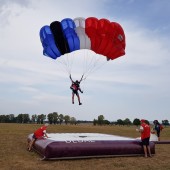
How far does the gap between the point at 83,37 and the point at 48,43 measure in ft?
7.02

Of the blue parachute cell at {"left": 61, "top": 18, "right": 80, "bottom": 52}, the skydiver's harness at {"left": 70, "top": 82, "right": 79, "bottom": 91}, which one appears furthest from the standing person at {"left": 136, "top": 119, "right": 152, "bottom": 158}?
the blue parachute cell at {"left": 61, "top": 18, "right": 80, "bottom": 52}

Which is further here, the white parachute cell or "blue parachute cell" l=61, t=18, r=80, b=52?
the white parachute cell

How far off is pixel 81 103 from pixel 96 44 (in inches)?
144

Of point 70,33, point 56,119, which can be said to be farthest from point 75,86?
point 56,119

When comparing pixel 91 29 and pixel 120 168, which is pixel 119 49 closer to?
pixel 91 29

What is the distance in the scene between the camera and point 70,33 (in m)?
17.5

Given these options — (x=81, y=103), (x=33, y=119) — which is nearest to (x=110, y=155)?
(x=81, y=103)

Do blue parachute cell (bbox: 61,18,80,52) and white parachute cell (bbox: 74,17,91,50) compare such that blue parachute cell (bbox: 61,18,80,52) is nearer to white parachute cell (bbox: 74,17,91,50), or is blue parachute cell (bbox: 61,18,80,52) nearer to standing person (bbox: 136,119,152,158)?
white parachute cell (bbox: 74,17,91,50)

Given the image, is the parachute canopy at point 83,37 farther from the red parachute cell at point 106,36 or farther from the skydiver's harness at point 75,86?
the skydiver's harness at point 75,86

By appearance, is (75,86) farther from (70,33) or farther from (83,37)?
(70,33)

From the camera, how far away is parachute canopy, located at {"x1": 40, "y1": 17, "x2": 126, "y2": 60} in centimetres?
1714

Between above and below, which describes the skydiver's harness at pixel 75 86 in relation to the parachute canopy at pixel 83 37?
below

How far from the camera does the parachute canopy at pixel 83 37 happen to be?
17.1 metres

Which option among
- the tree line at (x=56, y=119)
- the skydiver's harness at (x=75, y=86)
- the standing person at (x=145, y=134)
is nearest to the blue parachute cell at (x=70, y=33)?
the skydiver's harness at (x=75, y=86)
